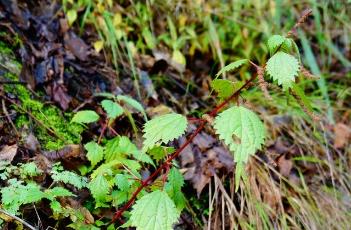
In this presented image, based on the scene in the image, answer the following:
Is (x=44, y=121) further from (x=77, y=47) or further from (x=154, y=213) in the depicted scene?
(x=154, y=213)

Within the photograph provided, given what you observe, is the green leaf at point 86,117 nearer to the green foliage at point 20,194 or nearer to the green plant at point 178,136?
the green plant at point 178,136

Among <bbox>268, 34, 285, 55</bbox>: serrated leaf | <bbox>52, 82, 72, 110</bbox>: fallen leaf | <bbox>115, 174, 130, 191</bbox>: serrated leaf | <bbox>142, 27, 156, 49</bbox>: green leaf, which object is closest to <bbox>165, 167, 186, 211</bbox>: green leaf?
<bbox>115, 174, 130, 191</bbox>: serrated leaf

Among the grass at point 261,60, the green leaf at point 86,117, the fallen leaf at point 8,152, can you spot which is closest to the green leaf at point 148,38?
the grass at point 261,60

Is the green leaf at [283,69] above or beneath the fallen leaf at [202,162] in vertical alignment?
above

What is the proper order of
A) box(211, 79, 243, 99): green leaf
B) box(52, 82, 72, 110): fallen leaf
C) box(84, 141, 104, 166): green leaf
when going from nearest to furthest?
1. box(211, 79, 243, 99): green leaf
2. box(84, 141, 104, 166): green leaf
3. box(52, 82, 72, 110): fallen leaf

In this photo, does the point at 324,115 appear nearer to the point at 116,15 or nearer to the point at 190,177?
the point at 190,177

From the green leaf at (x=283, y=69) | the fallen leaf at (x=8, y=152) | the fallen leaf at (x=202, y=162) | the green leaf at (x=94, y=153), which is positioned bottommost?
the fallen leaf at (x=202, y=162)

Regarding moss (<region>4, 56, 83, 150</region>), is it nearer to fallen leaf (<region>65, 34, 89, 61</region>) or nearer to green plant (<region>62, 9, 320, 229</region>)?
green plant (<region>62, 9, 320, 229</region>)
